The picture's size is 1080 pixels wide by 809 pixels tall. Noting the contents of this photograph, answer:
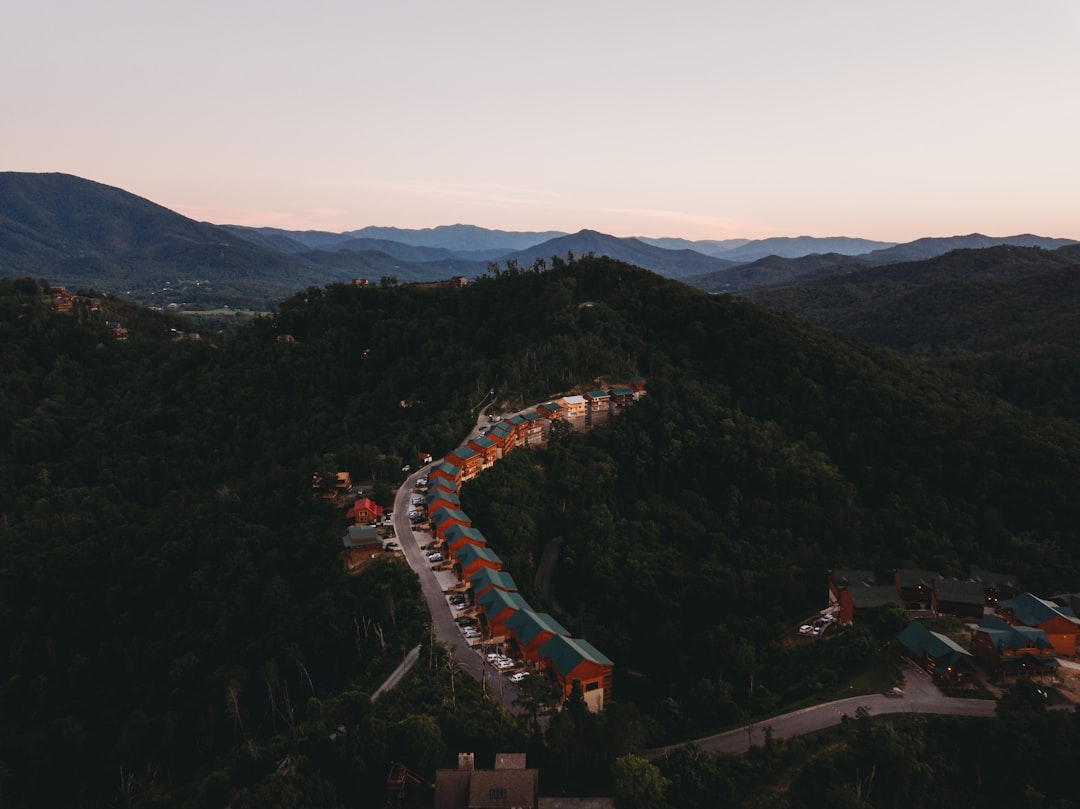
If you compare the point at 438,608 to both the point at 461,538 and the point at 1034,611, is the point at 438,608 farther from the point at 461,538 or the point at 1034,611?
the point at 1034,611

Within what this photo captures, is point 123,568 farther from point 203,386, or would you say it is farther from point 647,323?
point 647,323

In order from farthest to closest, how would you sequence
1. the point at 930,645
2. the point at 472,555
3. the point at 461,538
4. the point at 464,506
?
the point at 464,506, the point at 461,538, the point at 472,555, the point at 930,645

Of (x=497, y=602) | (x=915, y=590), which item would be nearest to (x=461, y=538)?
(x=497, y=602)

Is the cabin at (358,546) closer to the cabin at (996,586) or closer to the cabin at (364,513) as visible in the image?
the cabin at (364,513)

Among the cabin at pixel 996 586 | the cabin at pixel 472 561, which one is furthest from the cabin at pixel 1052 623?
the cabin at pixel 472 561

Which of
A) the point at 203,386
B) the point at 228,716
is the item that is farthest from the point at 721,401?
the point at 203,386

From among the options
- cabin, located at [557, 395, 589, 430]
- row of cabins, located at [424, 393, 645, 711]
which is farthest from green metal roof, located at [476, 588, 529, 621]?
cabin, located at [557, 395, 589, 430]
